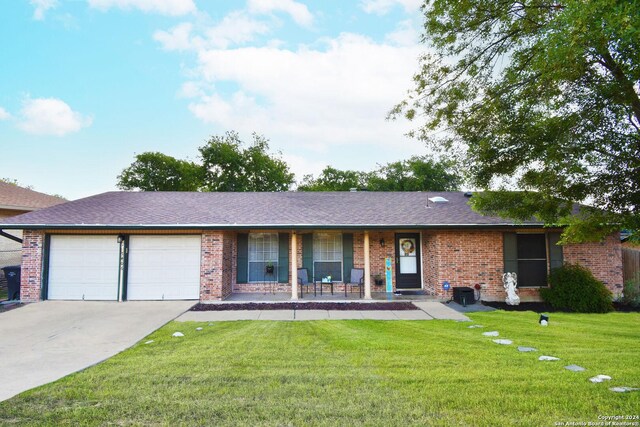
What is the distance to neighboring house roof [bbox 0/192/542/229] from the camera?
10.6 meters

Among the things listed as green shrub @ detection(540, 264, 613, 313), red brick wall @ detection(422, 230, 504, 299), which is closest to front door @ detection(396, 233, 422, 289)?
red brick wall @ detection(422, 230, 504, 299)

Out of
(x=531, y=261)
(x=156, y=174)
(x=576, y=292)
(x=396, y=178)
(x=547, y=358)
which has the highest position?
(x=156, y=174)

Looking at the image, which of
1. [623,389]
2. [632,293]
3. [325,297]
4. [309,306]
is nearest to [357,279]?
[325,297]

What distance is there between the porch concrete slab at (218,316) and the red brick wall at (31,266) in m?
5.23

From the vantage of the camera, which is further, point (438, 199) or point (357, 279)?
point (438, 199)

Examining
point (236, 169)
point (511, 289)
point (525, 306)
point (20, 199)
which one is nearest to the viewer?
point (525, 306)

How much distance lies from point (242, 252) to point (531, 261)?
31.2 feet

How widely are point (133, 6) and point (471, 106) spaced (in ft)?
34.9

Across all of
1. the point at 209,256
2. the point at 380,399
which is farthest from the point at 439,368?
→ the point at 209,256

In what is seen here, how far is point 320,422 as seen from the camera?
320cm

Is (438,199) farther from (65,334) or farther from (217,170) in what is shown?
(217,170)

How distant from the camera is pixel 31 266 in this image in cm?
1049

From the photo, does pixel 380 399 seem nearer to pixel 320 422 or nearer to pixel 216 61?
pixel 320 422

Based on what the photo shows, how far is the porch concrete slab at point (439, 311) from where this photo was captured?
8469 mm
